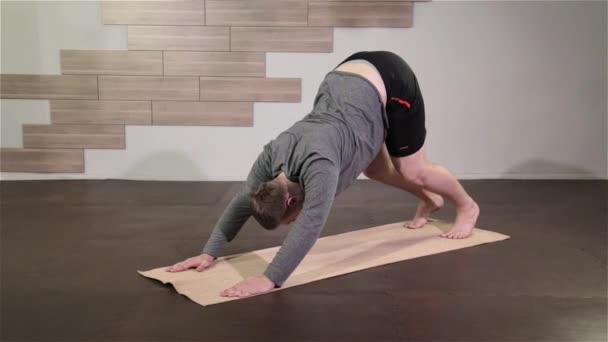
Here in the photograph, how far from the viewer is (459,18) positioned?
3.96 meters

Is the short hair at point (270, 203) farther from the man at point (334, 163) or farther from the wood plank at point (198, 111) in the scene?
the wood plank at point (198, 111)

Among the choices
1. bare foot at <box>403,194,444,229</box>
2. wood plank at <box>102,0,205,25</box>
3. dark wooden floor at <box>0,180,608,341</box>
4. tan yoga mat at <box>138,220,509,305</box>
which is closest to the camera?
dark wooden floor at <box>0,180,608,341</box>

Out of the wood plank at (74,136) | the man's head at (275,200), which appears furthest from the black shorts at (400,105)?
A: the wood plank at (74,136)

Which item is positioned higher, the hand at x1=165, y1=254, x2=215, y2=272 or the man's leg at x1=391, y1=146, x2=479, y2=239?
the man's leg at x1=391, y1=146, x2=479, y2=239

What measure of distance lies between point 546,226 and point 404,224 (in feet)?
2.32

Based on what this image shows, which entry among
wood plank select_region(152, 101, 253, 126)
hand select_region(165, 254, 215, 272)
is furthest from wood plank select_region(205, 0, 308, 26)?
hand select_region(165, 254, 215, 272)

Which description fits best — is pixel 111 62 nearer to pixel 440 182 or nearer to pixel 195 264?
pixel 195 264

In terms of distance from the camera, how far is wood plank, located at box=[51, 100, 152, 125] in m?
4.06

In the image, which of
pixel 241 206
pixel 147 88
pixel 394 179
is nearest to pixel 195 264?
pixel 241 206

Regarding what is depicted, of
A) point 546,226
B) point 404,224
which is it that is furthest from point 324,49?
point 546,226

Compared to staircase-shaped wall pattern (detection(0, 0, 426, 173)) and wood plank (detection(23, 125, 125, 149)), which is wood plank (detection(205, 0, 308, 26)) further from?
wood plank (detection(23, 125, 125, 149))

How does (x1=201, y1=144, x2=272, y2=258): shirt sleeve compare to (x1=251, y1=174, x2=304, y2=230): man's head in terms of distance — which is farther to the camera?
(x1=201, y1=144, x2=272, y2=258): shirt sleeve

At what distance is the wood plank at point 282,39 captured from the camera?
3.97m

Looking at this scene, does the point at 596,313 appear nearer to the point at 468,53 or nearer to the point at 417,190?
the point at 417,190
